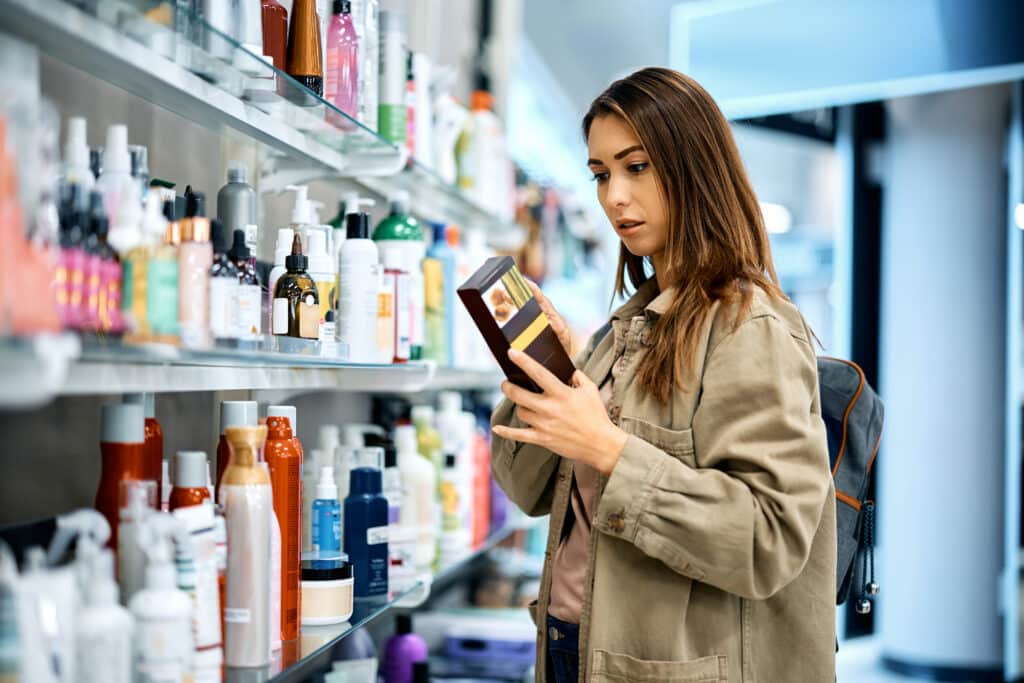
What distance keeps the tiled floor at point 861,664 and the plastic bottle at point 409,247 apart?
149 inches

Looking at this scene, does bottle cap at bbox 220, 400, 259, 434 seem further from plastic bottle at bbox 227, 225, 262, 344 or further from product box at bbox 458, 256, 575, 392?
product box at bbox 458, 256, 575, 392

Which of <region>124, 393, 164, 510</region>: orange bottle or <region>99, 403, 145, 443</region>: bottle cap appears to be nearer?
<region>99, 403, 145, 443</region>: bottle cap

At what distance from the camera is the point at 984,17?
438cm

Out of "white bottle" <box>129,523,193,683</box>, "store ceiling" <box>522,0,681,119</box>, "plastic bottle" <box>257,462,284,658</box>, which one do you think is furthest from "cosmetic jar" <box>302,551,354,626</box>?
"store ceiling" <box>522,0,681,119</box>

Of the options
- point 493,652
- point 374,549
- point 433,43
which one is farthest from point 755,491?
point 433,43

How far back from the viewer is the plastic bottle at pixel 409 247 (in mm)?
2215

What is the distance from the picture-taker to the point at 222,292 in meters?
1.34

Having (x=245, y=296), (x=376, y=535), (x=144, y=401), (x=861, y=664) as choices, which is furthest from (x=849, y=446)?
(x=861, y=664)

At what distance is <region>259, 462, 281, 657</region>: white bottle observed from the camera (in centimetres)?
148

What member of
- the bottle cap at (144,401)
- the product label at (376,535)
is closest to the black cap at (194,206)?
the bottle cap at (144,401)

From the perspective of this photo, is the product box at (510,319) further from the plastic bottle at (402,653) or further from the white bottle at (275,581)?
the plastic bottle at (402,653)

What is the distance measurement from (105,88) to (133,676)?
91 centimetres

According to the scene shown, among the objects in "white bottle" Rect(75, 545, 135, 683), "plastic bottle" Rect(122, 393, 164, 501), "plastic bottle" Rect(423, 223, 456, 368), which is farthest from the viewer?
"plastic bottle" Rect(423, 223, 456, 368)

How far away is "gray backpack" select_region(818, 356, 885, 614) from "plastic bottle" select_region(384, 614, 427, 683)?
1.13 m
